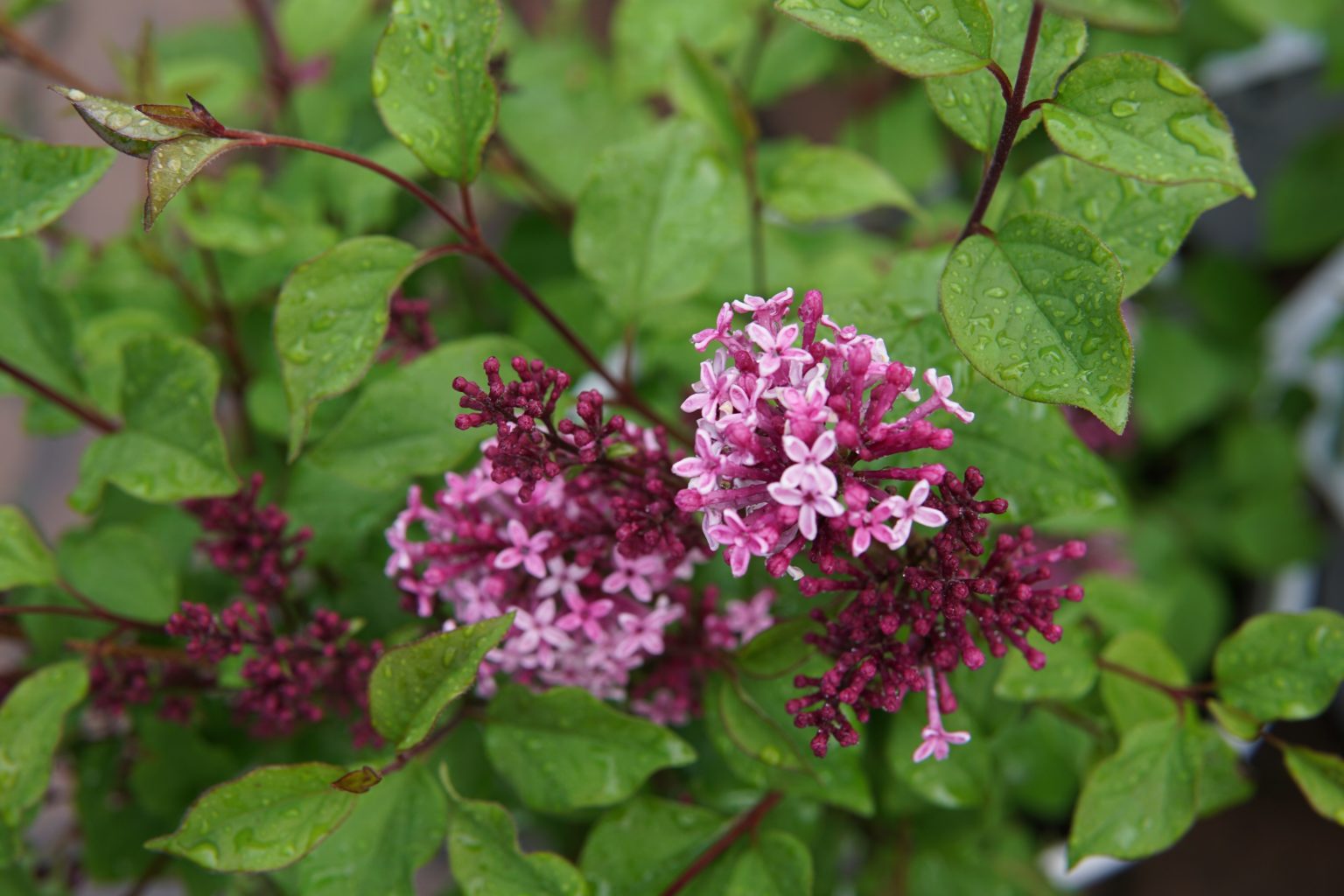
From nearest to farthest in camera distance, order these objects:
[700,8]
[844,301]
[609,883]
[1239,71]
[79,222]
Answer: [844,301]
[609,883]
[700,8]
[1239,71]
[79,222]

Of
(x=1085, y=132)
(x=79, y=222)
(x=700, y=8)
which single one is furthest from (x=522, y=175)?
(x=79, y=222)

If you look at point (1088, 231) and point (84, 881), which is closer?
point (1088, 231)

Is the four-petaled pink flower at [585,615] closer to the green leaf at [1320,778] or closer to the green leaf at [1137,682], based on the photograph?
the green leaf at [1137,682]

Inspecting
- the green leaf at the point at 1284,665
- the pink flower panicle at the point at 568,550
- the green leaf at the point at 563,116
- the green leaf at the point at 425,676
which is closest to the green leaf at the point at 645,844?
the pink flower panicle at the point at 568,550

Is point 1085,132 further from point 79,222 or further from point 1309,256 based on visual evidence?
point 79,222

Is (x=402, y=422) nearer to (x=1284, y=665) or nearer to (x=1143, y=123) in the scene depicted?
(x=1143, y=123)

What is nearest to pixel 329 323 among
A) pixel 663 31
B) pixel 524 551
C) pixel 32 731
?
pixel 524 551

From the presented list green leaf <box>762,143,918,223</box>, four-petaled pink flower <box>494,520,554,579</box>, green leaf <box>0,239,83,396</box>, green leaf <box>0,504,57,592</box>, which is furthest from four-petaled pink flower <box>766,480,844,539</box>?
green leaf <box>0,239,83,396</box>
